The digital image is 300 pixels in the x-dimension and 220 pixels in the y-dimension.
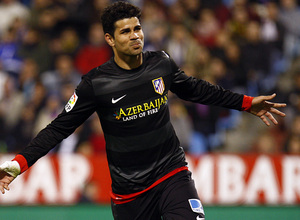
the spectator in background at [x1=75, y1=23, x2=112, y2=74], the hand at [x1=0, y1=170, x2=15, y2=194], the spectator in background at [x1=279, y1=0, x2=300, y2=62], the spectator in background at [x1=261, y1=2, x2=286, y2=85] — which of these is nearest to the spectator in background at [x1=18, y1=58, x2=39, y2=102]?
the spectator in background at [x1=75, y1=23, x2=112, y2=74]

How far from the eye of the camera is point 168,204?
4.66 metres

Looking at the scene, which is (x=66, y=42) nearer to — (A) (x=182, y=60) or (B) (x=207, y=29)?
(A) (x=182, y=60)

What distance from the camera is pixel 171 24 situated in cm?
1156

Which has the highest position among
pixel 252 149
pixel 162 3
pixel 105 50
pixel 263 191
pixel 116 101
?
pixel 162 3

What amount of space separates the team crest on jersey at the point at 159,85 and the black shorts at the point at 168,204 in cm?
68

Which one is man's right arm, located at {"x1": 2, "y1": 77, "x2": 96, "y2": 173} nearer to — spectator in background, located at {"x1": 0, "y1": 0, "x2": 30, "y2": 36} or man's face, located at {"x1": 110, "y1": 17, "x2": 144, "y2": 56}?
man's face, located at {"x1": 110, "y1": 17, "x2": 144, "y2": 56}

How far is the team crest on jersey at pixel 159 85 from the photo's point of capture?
4.80m

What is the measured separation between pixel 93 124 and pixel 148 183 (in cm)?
521

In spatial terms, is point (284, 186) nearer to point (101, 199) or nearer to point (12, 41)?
point (101, 199)

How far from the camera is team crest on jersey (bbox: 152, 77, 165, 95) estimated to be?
480 cm

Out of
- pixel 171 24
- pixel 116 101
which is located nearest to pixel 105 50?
pixel 171 24

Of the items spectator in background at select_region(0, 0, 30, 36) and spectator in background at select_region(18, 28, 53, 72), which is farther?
spectator in background at select_region(0, 0, 30, 36)

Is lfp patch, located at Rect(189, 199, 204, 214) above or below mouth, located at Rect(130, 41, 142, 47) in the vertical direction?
below

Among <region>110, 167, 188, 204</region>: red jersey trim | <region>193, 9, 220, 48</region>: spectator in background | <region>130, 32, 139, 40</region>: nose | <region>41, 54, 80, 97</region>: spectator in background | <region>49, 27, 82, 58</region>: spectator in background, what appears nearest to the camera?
<region>130, 32, 139, 40</region>: nose
